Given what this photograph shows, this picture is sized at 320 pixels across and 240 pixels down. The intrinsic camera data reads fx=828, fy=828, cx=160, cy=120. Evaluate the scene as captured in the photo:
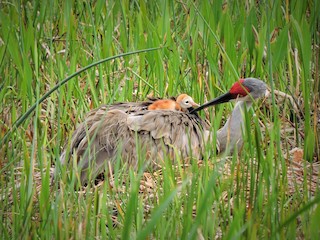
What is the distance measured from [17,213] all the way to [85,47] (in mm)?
2496

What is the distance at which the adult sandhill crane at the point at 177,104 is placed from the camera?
4.24 meters

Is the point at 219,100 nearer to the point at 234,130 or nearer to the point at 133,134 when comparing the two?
the point at 234,130

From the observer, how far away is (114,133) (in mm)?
4035

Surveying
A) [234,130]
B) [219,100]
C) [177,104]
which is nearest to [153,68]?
[177,104]

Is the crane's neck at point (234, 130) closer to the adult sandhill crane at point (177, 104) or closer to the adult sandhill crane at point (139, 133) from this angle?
the adult sandhill crane at point (139, 133)

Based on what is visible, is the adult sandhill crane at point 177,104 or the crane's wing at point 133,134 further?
the adult sandhill crane at point 177,104

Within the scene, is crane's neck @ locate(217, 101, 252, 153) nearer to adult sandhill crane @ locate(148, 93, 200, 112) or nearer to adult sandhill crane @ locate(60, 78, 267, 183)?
adult sandhill crane @ locate(60, 78, 267, 183)

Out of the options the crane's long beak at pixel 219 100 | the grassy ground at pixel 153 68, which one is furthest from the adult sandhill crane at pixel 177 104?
the grassy ground at pixel 153 68

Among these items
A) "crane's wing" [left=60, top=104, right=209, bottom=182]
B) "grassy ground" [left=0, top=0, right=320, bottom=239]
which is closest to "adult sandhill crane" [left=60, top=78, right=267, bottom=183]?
"crane's wing" [left=60, top=104, right=209, bottom=182]

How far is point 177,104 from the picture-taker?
14.2ft

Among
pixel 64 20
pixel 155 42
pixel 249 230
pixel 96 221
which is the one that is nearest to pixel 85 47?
pixel 64 20

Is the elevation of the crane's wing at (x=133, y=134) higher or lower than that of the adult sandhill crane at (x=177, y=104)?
lower

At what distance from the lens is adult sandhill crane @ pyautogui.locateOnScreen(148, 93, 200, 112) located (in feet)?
13.9

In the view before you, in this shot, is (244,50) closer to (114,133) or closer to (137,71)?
(137,71)
